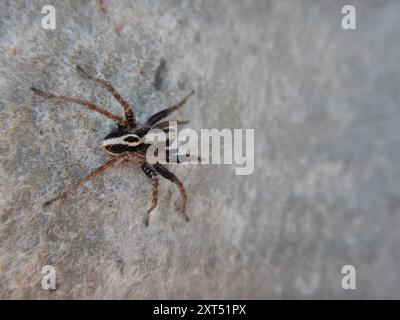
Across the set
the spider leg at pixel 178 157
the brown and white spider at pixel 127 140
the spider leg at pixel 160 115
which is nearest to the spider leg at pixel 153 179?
the brown and white spider at pixel 127 140

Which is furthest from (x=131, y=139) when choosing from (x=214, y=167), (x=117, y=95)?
(x=214, y=167)

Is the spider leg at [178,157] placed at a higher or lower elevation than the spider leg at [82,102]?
lower

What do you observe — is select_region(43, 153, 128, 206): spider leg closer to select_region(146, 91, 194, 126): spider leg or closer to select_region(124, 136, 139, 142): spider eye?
Answer: select_region(124, 136, 139, 142): spider eye

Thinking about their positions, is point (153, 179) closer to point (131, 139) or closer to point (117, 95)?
point (131, 139)

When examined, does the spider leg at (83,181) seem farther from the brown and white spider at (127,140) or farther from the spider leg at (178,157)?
the spider leg at (178,157)
